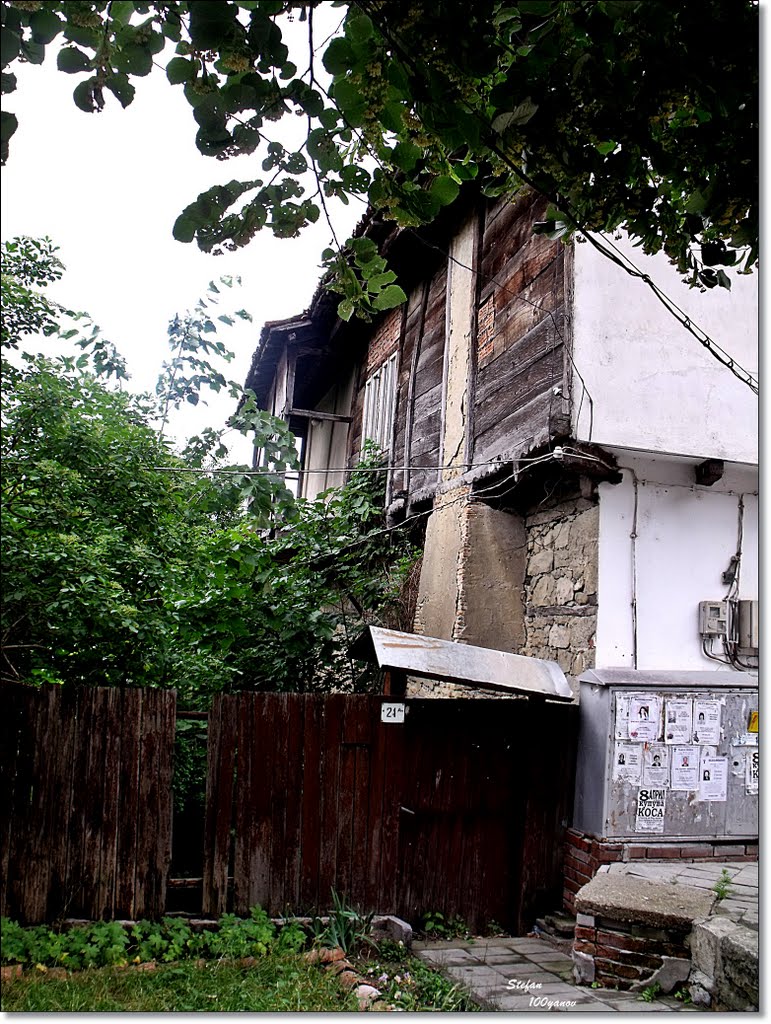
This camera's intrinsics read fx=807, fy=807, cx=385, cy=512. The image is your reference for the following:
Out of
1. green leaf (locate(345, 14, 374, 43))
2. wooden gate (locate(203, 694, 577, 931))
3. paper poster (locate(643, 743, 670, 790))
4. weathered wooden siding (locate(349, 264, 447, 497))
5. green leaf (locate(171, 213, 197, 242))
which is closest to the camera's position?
green leaf (locate(345, 14, 374, 43))

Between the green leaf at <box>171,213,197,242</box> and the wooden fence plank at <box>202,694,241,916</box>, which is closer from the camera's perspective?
the green leaf at <box>171,213,197,242</box>

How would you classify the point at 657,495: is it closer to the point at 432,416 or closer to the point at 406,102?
the point at 432,416

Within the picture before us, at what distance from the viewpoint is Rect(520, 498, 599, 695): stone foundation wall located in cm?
430

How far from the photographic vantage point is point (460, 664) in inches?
149

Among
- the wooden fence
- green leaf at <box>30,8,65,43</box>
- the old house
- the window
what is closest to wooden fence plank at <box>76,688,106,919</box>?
the wooden fence

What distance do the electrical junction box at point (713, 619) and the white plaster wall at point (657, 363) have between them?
0.79m

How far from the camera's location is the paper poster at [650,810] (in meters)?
4.06

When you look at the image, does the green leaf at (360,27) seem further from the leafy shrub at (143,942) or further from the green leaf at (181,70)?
the leafy shrub at (143,942)

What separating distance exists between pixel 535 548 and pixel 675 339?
1.45m

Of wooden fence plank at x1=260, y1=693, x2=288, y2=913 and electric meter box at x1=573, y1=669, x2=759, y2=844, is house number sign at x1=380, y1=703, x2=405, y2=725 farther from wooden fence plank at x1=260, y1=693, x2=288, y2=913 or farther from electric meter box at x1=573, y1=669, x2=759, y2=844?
electric meter box at x1=573, y1=669, x2=759, y2=844

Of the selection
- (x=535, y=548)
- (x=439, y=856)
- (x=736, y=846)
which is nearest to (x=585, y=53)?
(x=535, y=548)

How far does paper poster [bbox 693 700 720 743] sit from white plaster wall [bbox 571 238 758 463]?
1302 mm

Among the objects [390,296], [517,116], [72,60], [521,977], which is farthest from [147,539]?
[521,977]

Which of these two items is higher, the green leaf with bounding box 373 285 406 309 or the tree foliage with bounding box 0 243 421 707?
the green leaf with bounding box 373 285 406 309
